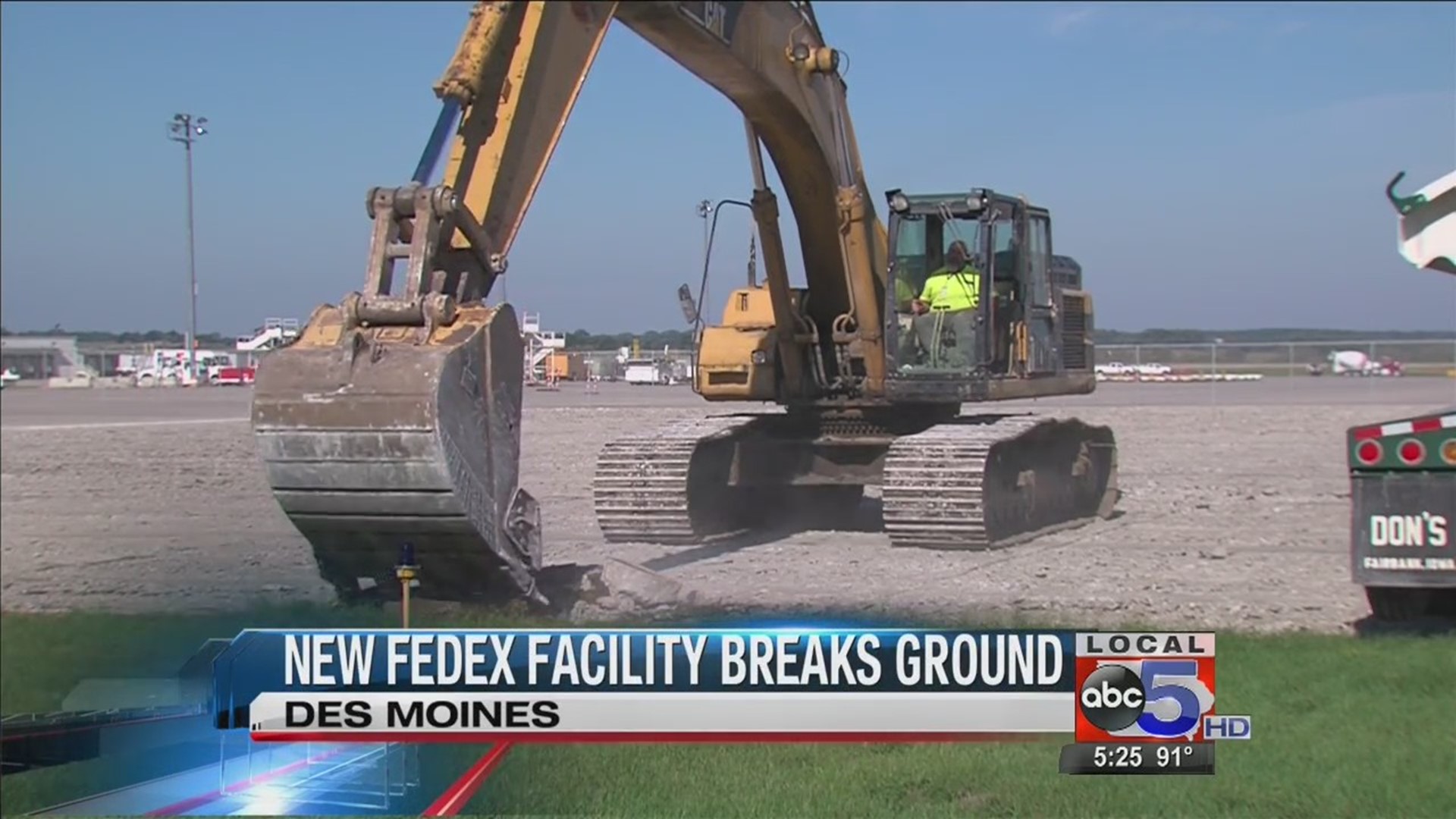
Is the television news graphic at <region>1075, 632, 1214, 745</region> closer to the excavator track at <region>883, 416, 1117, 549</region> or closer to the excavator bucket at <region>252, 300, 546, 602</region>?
the excavator bucket at <region>252, 300, 546, 602</region>

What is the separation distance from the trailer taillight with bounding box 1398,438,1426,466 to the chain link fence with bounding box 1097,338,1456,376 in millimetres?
271

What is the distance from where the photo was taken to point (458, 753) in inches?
162

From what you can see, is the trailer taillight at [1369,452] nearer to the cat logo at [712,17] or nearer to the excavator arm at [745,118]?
the excavator arm at [745,118]

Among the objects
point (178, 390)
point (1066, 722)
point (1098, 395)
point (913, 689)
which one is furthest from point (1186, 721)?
point (1098, 395)

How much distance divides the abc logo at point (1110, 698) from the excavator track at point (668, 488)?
5503 millimetres

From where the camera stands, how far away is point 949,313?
10.2 m

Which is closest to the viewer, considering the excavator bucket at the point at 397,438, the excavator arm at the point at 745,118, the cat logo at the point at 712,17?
the excavator bucket at the point at 397,438

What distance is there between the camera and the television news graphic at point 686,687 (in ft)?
12.3

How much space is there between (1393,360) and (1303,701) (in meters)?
2.53

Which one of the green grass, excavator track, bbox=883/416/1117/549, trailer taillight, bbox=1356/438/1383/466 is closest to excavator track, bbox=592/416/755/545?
excavator track, bbox=883/416/1117/549

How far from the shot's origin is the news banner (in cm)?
373

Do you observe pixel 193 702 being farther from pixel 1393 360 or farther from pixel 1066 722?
pixel 1393 360

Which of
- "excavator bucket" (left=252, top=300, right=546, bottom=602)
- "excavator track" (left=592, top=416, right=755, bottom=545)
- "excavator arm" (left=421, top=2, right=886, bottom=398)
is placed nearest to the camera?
"excavator bucket" (left=252, top=300, right=546, bottom=602)

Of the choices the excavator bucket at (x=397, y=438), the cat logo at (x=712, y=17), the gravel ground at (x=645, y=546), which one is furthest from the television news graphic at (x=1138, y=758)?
the cat logo at (x=712, y=17)
